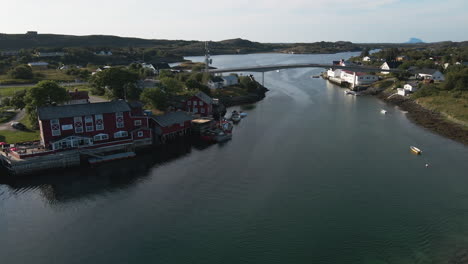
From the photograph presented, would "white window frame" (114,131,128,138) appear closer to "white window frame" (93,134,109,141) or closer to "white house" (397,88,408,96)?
"white window frame" (93,134,109,141)

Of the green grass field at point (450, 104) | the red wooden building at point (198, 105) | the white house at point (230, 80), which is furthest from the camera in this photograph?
the white house at point (230, 80)

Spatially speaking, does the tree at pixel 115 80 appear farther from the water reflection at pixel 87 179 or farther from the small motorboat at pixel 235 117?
the water reflection at pixel 87 179

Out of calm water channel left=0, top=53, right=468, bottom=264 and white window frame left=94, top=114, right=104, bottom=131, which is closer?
calm water channel left=0, top=53, right=468, bottom=264

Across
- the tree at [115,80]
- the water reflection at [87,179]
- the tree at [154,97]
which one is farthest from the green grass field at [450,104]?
the tree at [115,80]

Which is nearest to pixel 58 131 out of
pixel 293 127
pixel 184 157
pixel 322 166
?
pixel 184 157

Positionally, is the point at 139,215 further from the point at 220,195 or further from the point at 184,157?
the point at 184,157

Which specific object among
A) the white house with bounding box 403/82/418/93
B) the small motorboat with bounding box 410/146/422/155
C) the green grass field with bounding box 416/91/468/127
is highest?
the white house with bounding box 403/82/418/93

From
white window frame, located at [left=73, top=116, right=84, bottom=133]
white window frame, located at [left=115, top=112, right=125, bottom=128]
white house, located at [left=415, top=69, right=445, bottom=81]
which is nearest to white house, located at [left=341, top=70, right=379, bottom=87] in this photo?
white house, located at [left=415, top=69, right=445, bottom=81]

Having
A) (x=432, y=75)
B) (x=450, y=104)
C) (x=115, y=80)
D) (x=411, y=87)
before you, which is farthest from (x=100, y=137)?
(x=432, y=75)
